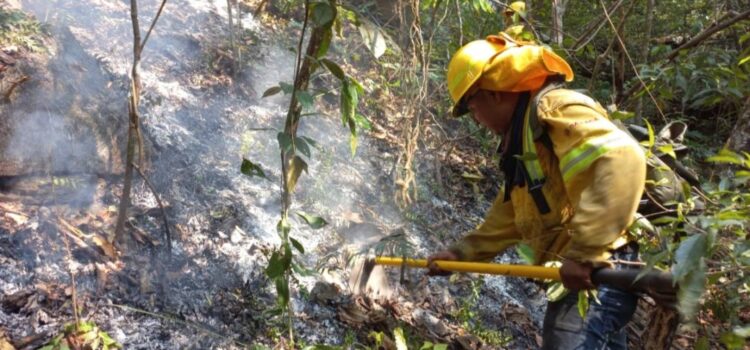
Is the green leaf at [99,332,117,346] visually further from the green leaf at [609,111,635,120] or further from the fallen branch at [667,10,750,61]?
the fallen branch at [667,10,750,61]

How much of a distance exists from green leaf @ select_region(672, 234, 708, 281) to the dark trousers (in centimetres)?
107

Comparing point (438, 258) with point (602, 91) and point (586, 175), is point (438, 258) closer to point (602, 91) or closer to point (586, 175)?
point (586, 175)

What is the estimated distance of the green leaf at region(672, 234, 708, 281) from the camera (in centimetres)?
149

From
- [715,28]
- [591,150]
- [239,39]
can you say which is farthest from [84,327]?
[715,28]

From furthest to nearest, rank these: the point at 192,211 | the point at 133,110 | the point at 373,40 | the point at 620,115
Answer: the point at 192,211 < the point at 133,110 < the point at 620,115 < the point at 373,40

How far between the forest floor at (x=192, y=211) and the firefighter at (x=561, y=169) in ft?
3.97

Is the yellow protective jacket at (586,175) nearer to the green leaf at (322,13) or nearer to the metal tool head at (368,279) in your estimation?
the green leaf at (322,13)

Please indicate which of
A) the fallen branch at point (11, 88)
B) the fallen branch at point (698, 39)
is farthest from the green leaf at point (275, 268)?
the fallen branch at point (698, 39)

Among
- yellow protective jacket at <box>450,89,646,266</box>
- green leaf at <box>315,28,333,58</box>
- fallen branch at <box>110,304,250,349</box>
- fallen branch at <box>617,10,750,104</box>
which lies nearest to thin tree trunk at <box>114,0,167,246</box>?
fallen branch at <box>110,304,250,349</box>

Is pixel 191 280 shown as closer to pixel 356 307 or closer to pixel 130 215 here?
pixel 130 215

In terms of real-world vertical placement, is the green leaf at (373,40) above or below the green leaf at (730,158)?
above

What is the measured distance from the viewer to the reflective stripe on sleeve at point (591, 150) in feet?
7.35

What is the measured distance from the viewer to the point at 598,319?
2.61 meters

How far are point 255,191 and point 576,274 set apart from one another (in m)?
2.59
